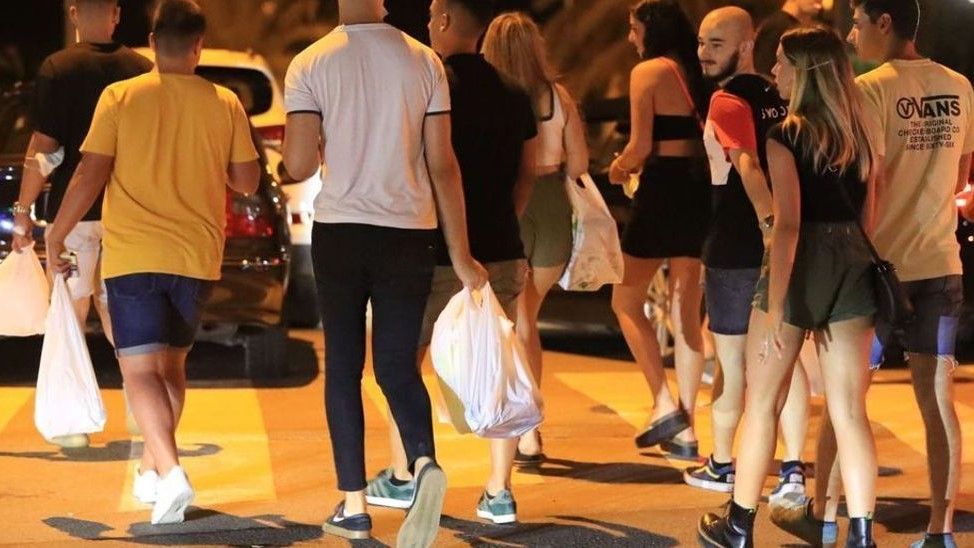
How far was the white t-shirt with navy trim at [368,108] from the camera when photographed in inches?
238

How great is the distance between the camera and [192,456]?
7.98 metres

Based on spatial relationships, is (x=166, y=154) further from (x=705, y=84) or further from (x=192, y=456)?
(x=705, y=84)

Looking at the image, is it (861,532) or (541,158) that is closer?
(861,532)

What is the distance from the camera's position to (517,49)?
23.6 feet

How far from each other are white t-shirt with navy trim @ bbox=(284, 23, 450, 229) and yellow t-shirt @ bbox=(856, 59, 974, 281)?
150 centimetres

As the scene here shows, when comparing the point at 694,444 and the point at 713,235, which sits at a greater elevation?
the point at 713,235

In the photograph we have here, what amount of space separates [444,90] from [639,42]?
6.07 feet

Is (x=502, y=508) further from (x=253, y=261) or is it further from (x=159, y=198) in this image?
(x=253, y=261)

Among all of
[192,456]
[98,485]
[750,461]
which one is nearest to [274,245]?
[192,456]

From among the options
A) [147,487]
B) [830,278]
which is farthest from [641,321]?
[147,487]

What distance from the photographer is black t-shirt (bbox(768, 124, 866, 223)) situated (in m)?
5.79

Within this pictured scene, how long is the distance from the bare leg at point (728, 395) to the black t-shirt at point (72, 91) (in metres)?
2.61

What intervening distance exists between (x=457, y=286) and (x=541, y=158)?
3.07 feet

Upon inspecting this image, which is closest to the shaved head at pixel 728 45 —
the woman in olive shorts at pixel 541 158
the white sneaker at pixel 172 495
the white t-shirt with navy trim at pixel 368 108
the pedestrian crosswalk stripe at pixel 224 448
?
the woman in olive shorts at pixel 541 158
